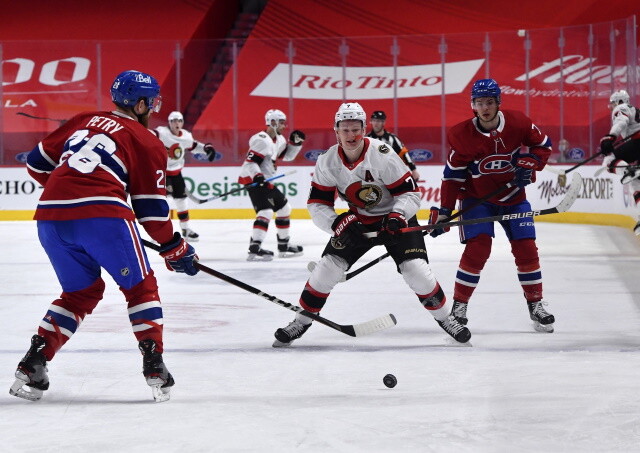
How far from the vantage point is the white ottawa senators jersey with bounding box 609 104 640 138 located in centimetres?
855

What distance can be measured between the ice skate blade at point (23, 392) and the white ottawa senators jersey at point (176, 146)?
266 inches

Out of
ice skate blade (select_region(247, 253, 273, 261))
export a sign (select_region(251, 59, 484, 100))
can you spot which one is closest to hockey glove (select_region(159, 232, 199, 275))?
ice skate blade (select_region(247, 253, 273, 261))

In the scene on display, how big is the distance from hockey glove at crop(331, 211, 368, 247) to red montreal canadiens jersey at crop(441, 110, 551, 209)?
0.65 m

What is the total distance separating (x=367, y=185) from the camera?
4.07 meters

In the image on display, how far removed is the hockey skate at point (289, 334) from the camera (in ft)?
13.5

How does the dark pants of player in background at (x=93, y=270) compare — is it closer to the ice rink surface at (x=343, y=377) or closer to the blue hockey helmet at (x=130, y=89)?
the ice rink surface at (x=343, y=377)

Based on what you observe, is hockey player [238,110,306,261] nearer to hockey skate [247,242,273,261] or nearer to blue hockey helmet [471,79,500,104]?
hockey skate [247,242,273,261]

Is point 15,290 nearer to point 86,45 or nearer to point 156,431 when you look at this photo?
point 156,431

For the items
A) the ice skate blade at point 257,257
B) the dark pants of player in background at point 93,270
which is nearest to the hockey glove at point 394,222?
the dark pants of player in background at point 93,270

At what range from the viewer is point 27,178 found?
12.2 meters

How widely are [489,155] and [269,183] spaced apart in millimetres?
3805

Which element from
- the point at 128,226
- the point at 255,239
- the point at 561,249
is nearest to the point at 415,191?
the point at 128,226

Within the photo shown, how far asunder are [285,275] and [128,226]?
3.80 meters

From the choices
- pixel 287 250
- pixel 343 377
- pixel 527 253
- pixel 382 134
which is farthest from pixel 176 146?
pixel 343 377
